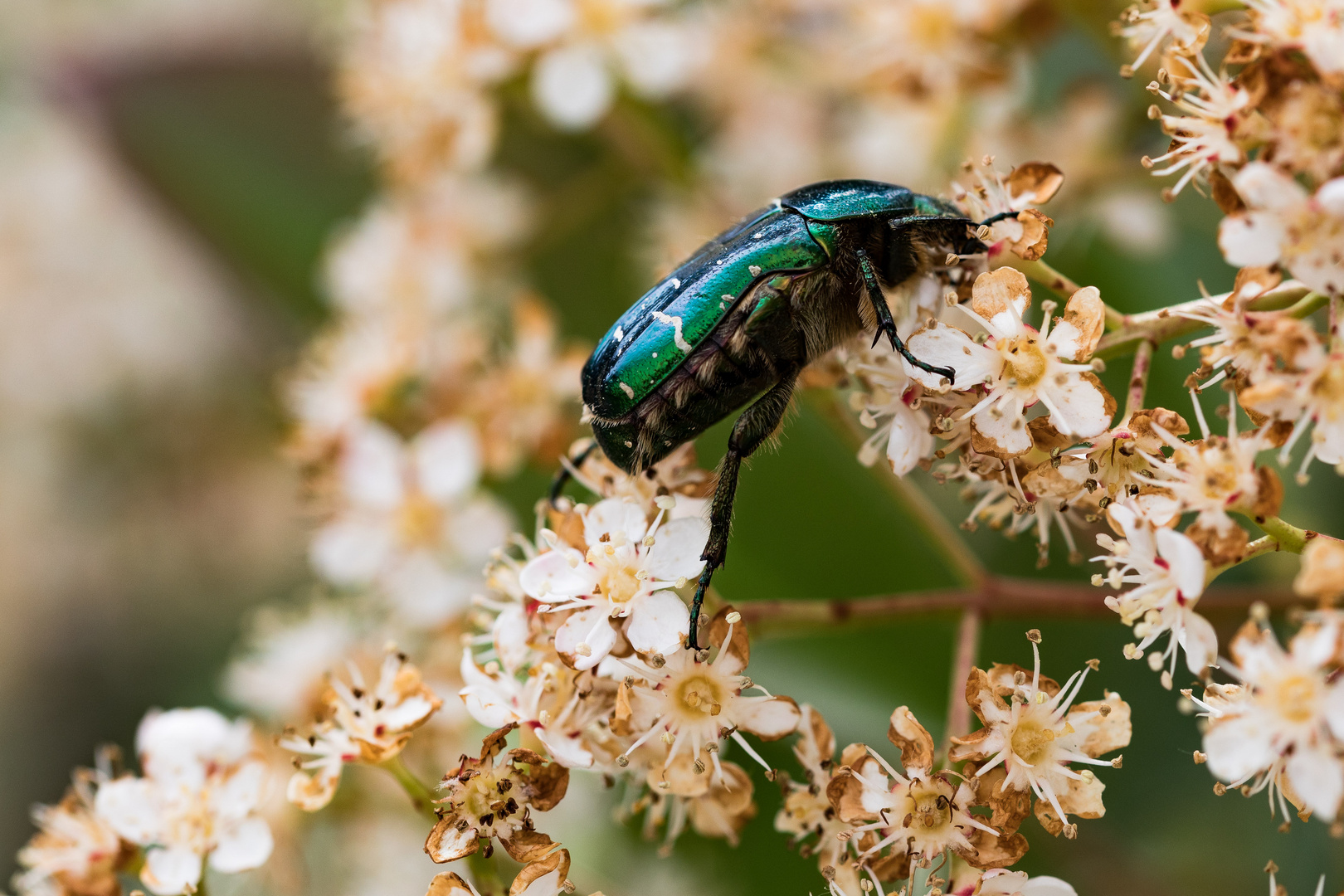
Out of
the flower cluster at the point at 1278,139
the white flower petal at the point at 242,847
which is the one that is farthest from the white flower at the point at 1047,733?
the white flower petal at the point at 242,847

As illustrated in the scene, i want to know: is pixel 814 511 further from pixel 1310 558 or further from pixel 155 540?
pixel 155 540

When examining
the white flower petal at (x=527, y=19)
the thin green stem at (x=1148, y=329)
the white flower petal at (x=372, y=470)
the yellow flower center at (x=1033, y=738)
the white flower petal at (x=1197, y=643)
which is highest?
the white flower petal at (x=527, y=19)

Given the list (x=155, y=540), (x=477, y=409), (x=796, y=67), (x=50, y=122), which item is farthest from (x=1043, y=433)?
(x=50, y=122)

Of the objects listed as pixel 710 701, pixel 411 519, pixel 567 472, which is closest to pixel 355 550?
pixel 411 519

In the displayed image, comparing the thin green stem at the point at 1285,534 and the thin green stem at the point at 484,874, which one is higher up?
the thin green stem at the point at 484,874

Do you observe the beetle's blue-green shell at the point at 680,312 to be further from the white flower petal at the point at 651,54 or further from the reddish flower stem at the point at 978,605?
the white flower petal at the point at 651,54

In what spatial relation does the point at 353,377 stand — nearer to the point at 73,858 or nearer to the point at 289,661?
the point at 289,661

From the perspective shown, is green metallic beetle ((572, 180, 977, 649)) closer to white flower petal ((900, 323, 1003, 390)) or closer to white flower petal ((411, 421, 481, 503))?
white flower petal ((900, 323, 1003, 390))
